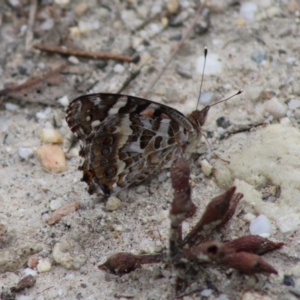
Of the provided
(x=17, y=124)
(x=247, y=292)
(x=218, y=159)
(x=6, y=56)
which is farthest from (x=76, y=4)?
(x=247, y=292)

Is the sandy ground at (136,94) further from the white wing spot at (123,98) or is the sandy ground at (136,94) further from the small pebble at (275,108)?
the white wing spot at (123,98)

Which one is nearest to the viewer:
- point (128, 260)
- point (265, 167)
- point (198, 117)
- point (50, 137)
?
point (128, 260)

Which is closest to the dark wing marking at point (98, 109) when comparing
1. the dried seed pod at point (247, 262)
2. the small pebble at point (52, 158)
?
the small pebble at point (52, 158)

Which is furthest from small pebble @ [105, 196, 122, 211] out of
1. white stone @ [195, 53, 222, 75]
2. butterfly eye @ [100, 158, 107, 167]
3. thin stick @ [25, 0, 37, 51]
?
thin stick @ [25, 0, 37, 51]

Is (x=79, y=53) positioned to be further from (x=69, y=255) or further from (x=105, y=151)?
(x=69, y=255)

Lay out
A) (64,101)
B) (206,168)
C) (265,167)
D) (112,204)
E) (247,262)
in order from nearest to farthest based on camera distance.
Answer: (247,262) → (265,167) → (112,204) → (206,168) → (64,101)

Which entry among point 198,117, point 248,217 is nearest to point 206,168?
point 198,117

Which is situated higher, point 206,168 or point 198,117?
point 198,117
